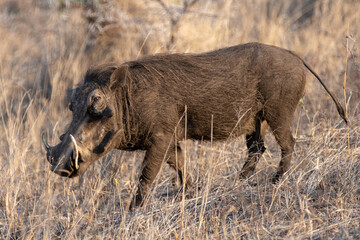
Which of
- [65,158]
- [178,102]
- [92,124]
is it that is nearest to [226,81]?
[178,102]

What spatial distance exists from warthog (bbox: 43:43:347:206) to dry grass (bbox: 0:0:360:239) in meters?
0.25

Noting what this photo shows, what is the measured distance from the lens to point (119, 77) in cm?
386

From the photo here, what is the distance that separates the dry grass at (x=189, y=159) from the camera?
11.0 ft

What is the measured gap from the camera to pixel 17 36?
9.58 metres

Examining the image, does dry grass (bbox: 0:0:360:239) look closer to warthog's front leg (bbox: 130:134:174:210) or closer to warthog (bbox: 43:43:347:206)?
warthog's front leg (bbox: 130:134:174:210)

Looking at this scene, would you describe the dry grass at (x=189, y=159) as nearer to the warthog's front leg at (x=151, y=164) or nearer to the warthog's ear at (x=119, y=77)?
the warthog's front leg at (x=151, y=164)

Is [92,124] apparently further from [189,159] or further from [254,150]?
[254,150]

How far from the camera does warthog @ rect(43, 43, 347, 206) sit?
3785 millimetres

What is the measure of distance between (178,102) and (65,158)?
3.16 feet

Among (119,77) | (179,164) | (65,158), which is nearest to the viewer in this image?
(65,158)

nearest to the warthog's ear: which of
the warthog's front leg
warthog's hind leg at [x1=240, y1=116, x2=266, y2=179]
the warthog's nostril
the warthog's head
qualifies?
the warthog's head

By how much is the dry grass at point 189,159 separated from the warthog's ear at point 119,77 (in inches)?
29.1

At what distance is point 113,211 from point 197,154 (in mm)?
1385

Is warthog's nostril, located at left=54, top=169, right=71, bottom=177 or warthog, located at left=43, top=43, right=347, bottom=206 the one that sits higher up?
warthog, located at left=43, top=43, right=347, bottom=206
